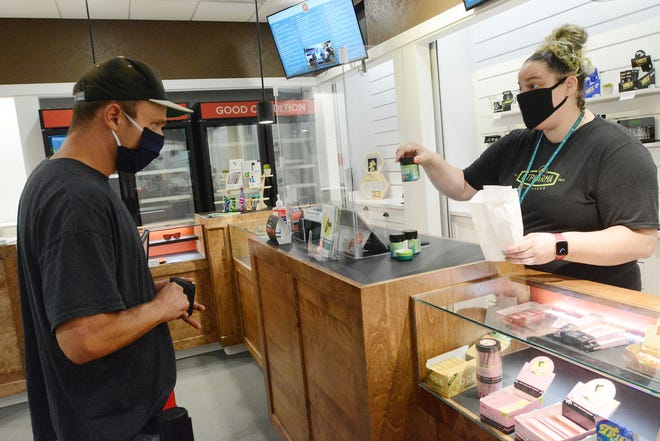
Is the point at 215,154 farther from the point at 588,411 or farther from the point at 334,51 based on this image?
the point at 588,411

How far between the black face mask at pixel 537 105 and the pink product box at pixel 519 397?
85 centimetres

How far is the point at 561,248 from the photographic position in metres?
1.44

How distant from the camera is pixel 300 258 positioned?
201 centimetres

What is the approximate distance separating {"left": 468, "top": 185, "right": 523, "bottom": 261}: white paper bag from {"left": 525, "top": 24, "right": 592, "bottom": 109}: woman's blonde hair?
0.63m

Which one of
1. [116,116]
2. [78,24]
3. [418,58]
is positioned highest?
[78,24]

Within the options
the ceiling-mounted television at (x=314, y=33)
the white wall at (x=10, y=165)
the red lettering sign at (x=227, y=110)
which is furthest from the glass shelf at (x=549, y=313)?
the white wall at (x=10, y=165)

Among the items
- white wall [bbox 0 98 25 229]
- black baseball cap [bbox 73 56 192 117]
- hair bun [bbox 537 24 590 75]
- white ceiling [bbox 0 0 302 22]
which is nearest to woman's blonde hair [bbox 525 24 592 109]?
hair bun [bbox 537 24 590 75]

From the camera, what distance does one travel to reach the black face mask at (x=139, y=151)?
141 centimetres

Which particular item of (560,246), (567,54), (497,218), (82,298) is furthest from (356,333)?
(567,54)

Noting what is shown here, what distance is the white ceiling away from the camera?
507cm

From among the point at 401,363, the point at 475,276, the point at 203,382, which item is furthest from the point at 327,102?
the point at 203,382

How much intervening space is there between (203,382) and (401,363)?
281 cm

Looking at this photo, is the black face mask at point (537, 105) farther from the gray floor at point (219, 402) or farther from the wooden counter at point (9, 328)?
the wooden counter at point (9, 328)

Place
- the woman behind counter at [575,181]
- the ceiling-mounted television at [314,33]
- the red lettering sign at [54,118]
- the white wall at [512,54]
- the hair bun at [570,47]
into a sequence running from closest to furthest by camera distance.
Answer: the woman behind counter at [575,181] → the hair bun at [570,47] → the white wall at [512,54] → the ceiling-mounted television at [314,33] → the red lettering sign at [54,118]
